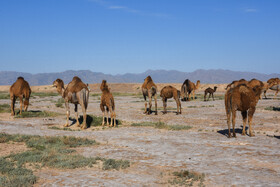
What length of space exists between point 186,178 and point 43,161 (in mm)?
4242

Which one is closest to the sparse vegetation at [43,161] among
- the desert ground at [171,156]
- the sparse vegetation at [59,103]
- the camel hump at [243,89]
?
the desert ground at [171,156]

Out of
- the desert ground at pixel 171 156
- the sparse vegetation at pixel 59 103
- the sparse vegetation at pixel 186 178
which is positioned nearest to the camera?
the sparse vegetation at pixel 186 178

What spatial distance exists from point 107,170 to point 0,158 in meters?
3.49

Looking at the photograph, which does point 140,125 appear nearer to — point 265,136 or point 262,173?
point 265,136

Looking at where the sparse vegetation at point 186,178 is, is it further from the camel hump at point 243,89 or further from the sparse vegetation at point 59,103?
the sparse vegetation at point 59,103

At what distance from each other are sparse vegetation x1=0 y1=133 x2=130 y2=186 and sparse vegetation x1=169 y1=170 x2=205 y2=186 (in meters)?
1.55

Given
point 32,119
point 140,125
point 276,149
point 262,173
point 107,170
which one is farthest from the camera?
point 32,119

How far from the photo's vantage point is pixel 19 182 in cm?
667

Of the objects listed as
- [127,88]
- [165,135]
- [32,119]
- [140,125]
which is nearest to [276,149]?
[165,135]

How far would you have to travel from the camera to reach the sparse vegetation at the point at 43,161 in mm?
7095

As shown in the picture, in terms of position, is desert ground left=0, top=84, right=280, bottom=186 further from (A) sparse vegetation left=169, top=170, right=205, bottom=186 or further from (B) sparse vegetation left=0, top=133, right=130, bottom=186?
(B) sparse vegetation left=0, top=133, right=130, bottom=186

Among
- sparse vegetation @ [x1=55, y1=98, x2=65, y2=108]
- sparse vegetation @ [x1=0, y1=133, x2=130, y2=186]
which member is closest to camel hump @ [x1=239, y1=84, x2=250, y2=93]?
sparse vegetation @ [x1=0, y1=133, x2=130, y2=186]

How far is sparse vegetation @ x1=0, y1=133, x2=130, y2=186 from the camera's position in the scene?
23.3 feet

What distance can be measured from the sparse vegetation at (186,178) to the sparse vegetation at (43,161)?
5.07ft
